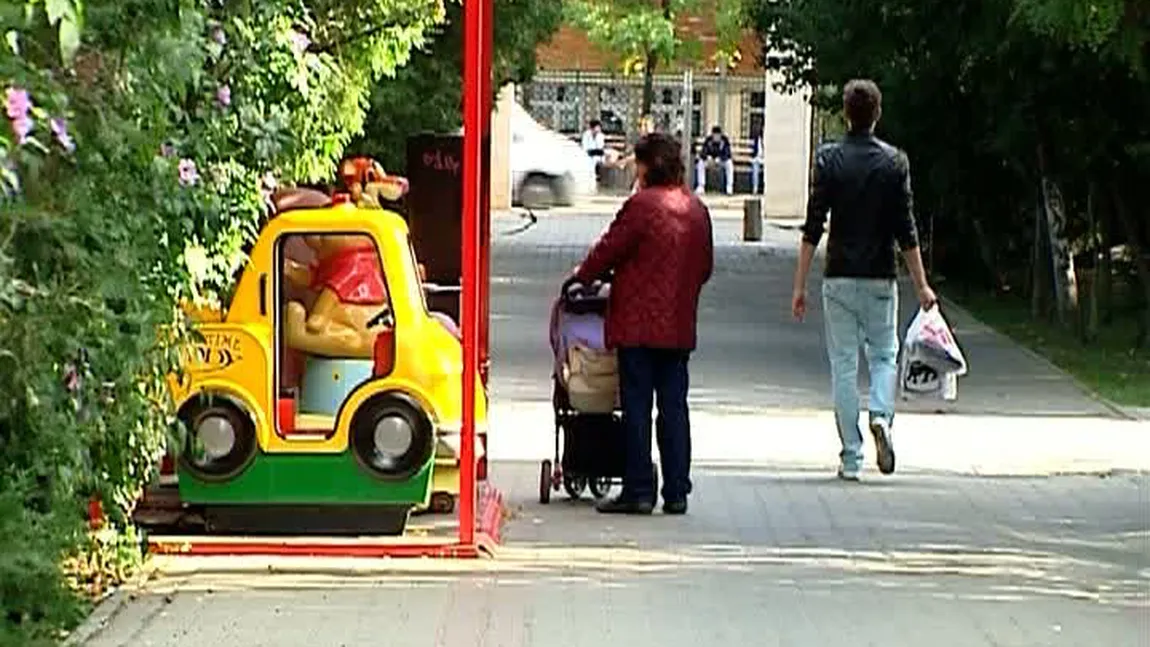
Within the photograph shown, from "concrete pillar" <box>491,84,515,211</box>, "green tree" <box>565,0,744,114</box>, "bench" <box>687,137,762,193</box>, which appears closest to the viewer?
"concrete pillar" <box>491,84,515,211</box>

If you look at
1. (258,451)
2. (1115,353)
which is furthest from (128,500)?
(1115,353)

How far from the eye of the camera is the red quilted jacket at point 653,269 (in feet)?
36.9

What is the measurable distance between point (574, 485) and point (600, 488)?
0.13 metres

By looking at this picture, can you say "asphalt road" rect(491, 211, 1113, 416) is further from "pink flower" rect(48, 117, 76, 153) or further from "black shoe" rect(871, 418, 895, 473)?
"pink flower" rect(48, 117, 76, 153)

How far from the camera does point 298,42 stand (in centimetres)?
1019

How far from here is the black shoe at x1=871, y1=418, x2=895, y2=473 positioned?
12.5m

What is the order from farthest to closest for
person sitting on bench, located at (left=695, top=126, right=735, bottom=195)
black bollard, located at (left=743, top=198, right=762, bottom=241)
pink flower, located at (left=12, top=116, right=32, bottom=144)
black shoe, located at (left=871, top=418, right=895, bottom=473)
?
person sitting on bench, located at (left=695, top=126, right=735, bottom=195)
black bollard, located at (left=743, top=198, right=762, bottom=241)
black shoe, located at (left=871, top=418, right=895, bottom=473)
pink flower, located at (left=12, top=116, right=32, bottom=144)

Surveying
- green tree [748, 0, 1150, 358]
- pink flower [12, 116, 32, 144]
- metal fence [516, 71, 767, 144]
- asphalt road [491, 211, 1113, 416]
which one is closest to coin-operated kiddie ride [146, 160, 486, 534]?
pink flower [12, 116, 32, 144]

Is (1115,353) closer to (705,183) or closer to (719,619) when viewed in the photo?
(719,619)

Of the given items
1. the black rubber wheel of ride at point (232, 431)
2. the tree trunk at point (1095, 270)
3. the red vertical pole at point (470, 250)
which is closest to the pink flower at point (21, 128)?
the red vertical pole at point (470, 250)

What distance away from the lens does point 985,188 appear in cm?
2625

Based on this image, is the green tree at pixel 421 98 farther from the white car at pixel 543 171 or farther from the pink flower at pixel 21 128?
the white car at pixel 543 171

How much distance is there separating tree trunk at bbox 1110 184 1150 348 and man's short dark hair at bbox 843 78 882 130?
A: 9532mm

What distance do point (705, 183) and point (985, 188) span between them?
31424 millimetres
